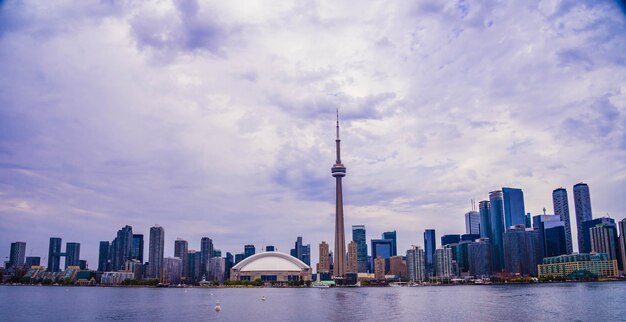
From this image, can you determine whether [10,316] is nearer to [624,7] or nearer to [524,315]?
[524,315]

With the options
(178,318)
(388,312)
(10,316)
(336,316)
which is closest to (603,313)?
(388,312)

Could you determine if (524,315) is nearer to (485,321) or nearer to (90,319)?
(485,321)

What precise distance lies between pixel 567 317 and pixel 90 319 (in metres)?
Result: 49.2

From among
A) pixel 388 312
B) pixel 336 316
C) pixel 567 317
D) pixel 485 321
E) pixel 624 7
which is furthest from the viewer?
pixel 388 312

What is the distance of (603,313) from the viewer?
62000 millimetres

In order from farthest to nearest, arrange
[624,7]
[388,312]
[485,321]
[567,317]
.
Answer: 1. [388,312]
2. [567,317]
3. [485,321]
4. [624,7]

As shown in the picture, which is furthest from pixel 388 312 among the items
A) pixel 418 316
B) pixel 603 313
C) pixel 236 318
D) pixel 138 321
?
pixel 138 321

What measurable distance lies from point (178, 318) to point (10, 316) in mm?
19688

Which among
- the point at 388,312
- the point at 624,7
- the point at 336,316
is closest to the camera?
the point at 624,7

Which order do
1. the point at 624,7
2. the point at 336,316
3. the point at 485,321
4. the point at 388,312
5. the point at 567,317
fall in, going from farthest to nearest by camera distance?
the point at 388,312
the point at 336,316
the point at 567,317
the point at 485,321
the point at 624,7

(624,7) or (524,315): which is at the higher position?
(624,7)

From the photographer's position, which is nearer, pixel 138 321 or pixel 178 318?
pixel 138 321

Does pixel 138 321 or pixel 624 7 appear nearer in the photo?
pixel 624 7

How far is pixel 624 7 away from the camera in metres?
19.6
